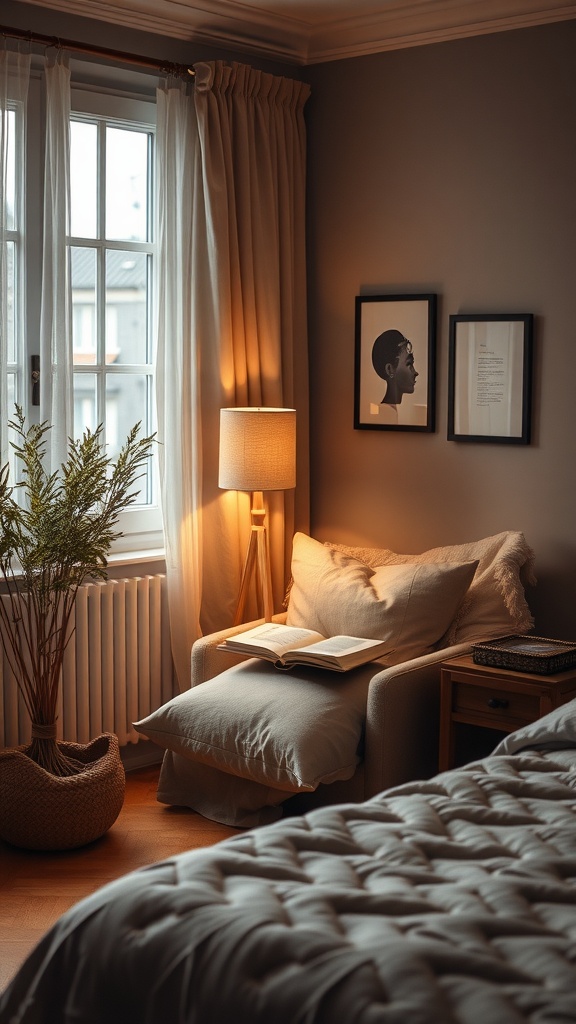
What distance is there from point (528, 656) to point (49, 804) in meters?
1.52

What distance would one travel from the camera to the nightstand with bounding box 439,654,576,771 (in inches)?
130

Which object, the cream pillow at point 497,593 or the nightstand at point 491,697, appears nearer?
the nightstand at point 491,697

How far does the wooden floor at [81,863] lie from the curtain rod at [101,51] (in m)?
2.59

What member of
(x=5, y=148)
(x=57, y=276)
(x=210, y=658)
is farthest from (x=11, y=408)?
(x=210, y=658)

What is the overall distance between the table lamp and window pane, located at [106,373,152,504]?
0.39 m

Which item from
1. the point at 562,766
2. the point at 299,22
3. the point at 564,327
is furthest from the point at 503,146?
the point at 562,766

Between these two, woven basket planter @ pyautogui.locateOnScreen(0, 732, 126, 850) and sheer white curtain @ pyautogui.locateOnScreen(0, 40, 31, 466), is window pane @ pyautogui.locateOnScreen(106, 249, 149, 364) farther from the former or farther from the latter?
woven basket planter @ pyautogui.locateOnScreen(0, 732, 126, 850)

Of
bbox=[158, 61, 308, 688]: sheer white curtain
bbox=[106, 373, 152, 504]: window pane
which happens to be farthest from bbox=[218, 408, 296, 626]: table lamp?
bbox=[106, 373, 152, 504]: window pane

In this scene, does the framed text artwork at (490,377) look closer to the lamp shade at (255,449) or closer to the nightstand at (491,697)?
the lamp shade at (255,449)

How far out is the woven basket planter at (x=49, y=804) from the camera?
340 cm

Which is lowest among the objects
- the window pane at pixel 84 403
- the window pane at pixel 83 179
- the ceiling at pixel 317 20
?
the window pane at pixel 84 403

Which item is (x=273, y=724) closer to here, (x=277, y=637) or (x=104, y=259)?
(x=277, y=637)

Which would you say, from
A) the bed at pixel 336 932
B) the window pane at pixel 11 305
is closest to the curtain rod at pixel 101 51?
the window pane at pixel 11 305

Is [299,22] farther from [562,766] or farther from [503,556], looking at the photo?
[562,766]
